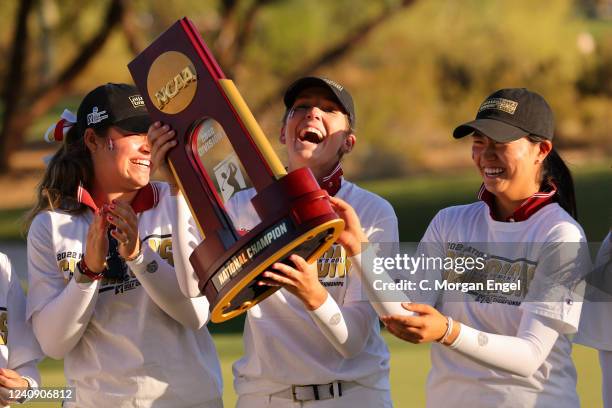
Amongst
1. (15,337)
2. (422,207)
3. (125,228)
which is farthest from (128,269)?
(422,207)

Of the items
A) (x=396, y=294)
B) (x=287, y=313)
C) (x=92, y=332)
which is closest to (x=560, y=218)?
(x=396, y=294)

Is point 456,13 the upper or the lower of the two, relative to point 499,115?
upper

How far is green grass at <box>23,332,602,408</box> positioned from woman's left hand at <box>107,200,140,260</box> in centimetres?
248

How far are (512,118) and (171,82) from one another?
1.02 m

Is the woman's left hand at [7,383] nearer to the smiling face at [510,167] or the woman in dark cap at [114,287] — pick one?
the woman in dark cap at [114,287]

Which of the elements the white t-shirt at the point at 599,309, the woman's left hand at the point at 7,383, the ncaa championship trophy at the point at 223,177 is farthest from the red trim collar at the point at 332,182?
the woman's left hand at the point at 7,383

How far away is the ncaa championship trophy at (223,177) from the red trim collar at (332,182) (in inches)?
20.5

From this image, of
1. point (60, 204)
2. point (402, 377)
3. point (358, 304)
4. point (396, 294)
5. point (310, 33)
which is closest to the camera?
point (396, 294)

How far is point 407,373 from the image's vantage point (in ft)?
21.5

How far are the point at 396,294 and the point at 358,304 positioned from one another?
218 mm

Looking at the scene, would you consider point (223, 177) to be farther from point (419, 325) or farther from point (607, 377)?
point (607, 377)

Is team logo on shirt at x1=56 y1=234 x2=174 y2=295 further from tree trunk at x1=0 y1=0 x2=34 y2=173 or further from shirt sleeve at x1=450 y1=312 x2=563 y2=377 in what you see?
tree trunk at x1=0 y1=0 x2=34 y2=173

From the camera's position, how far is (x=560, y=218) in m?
2.89

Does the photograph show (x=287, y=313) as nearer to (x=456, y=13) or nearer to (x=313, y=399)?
(x=313, y=399)
